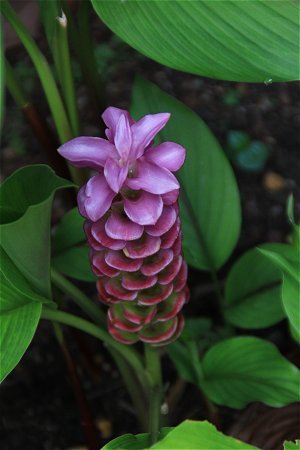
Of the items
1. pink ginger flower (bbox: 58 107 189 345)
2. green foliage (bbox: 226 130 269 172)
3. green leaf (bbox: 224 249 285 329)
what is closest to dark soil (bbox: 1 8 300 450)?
green foliage (bbox: 226 130 269 172)

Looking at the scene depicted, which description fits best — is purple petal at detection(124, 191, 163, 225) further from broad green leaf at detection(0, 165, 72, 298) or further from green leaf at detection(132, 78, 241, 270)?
green leaf at detection(132, 78, 241, 270)

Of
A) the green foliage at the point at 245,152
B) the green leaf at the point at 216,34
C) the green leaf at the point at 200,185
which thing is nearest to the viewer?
the green leaf at the point at 216,34

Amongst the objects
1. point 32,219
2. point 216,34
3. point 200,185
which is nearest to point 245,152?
point 200,185

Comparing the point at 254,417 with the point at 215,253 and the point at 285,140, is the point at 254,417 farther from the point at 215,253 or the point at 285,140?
the point at 285,140

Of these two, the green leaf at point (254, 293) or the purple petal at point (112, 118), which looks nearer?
the purple petal at point (112, 118)

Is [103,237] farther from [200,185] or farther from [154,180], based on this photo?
[200,185]

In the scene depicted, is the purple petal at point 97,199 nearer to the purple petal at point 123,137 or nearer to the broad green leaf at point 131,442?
the purple petal at point 123,137

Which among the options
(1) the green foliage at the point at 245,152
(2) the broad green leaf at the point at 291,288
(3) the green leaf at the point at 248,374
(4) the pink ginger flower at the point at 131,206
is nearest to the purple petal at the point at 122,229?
(4) the pink ginger flower at the point at 131,206

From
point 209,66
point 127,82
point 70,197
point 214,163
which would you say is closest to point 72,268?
point 70,197
